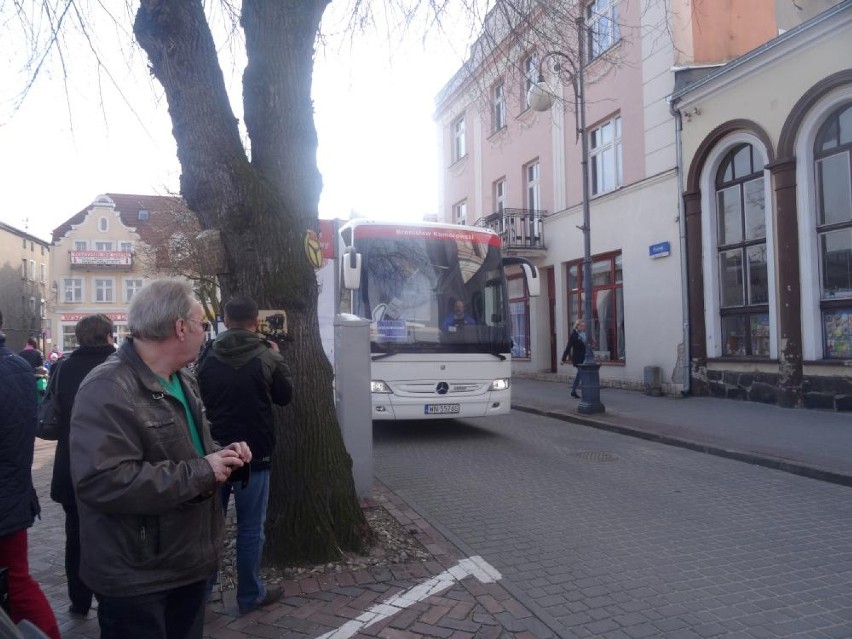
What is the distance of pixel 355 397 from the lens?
6297 millimetres

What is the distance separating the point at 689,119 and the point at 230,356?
13.0 meters

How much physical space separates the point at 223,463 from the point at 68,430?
2.22 m

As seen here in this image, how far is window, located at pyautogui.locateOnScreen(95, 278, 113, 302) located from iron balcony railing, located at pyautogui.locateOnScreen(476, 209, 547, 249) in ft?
157

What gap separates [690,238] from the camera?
13.9 metres

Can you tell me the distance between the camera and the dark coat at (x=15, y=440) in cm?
297

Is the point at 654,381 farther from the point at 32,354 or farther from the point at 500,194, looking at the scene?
the point at 32,354

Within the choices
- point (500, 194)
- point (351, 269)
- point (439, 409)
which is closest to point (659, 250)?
point (439, 409)

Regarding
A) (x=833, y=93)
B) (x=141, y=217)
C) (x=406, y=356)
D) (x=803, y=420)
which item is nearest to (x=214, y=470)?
(x=406, y=356)

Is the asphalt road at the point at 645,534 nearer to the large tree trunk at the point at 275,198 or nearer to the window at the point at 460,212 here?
the large tree trunk at the point at 275,198

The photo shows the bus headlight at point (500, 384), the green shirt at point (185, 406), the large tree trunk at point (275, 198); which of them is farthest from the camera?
the bus headlight at point (500, 384)

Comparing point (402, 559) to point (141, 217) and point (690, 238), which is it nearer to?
point (690, 238)

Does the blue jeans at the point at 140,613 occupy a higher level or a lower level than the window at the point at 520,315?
lower

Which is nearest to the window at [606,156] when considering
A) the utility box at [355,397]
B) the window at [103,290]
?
the utility box at [355,397]

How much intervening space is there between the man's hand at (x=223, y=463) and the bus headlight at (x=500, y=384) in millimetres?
7810
